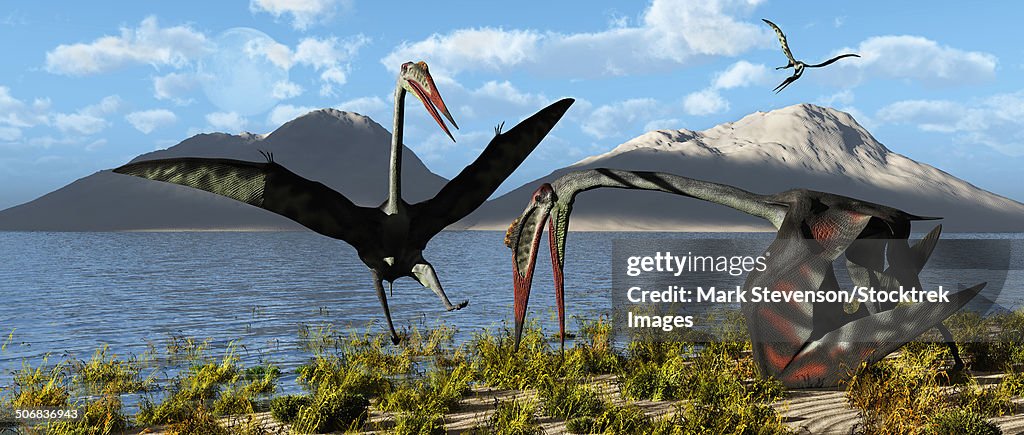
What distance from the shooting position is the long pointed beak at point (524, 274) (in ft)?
22.6

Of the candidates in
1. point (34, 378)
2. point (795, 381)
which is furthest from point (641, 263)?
point (34, 378)

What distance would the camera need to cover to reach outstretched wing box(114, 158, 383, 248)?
570 cm

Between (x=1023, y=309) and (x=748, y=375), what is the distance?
12.2 metres

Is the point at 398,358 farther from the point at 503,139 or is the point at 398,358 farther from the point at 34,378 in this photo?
the point at 503,139

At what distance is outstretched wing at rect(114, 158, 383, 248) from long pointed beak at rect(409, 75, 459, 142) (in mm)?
901

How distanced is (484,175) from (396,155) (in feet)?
2.79

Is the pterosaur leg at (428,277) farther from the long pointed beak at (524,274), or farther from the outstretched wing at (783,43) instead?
the outstretched wing at (783,43)

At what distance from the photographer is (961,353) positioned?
1366cm

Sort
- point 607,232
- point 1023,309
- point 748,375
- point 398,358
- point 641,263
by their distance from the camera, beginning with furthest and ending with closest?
point 607,232 → point 1023,309 → point 398,358 → point 748,375 → point 641,263

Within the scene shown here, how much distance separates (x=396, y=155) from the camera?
6617 millimetres

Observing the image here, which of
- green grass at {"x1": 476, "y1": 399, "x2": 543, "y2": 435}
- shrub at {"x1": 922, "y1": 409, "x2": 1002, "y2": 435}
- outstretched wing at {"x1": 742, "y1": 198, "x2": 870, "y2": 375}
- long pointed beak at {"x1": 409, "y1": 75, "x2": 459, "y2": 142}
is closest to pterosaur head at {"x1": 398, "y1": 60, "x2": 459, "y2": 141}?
long pointed beak at {"x1": 409, "y1": 75, "x2": 459, "y2": 142}

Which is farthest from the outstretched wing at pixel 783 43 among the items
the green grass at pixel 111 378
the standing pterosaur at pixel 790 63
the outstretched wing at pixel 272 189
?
the green grass at pixel 111 378

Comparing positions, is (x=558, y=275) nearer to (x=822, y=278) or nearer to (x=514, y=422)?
(x=514, y=422)

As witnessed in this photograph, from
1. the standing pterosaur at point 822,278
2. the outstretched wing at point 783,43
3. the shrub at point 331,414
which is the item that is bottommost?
the shrub at point 331,414
